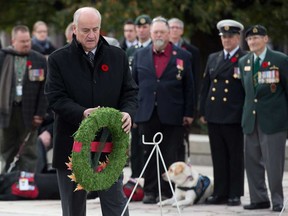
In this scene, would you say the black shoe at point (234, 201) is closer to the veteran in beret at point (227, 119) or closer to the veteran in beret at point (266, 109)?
the veteran in beret at point (227, 119)

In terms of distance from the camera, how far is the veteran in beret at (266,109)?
37.7ft

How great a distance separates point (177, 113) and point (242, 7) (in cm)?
730

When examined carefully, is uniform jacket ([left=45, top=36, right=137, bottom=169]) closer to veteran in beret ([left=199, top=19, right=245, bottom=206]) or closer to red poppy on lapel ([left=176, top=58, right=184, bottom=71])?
veteran in beret ([left=199, top=19, right=245, bottom=206])

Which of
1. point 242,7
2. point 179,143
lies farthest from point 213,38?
point 179,143

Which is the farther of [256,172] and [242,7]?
[242,7]

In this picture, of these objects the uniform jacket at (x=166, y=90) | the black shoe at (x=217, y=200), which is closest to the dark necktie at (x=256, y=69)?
the uniform jacket at (x=166, y=90)

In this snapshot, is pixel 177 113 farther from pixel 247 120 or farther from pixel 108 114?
pixel 108 114

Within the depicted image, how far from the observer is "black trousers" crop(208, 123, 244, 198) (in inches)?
476

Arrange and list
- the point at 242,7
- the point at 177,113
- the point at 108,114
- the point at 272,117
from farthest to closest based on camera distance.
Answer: the point at 242,7 < the point at 177,113 < the point at 272,117 < the point at 108,114

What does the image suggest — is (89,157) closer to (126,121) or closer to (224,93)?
(126,121)

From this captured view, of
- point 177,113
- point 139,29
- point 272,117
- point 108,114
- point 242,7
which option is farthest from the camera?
point 242,7

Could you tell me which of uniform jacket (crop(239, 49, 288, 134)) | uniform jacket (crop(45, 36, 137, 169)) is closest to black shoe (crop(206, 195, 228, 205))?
uniform jacket (crop(239, 49, 288, 134))

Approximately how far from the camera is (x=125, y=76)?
8.20 m

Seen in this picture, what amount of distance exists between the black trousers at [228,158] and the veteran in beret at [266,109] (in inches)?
13.2
